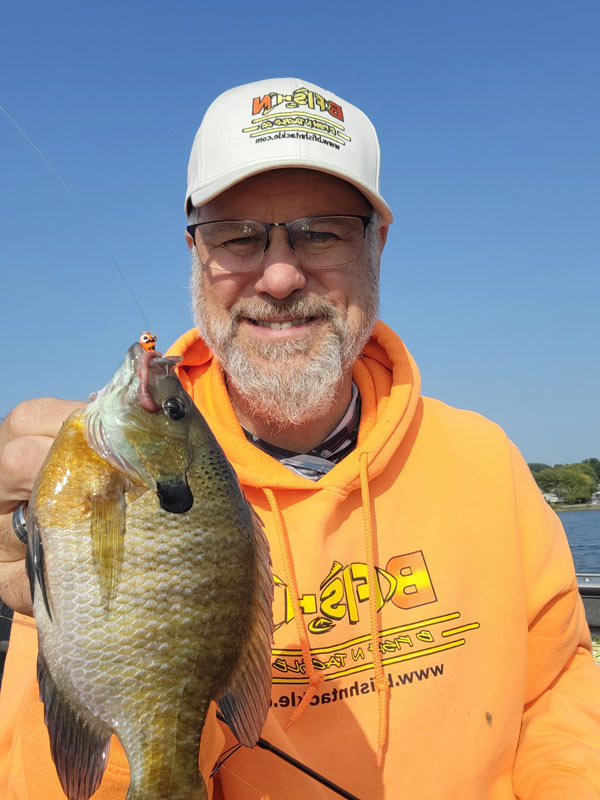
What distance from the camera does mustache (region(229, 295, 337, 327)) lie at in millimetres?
2668

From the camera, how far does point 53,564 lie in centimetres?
146

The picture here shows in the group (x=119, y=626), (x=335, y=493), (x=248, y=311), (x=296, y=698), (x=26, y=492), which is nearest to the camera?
(x=119, y=626)

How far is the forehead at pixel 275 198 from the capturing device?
267cm

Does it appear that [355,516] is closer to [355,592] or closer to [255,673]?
[355,592]

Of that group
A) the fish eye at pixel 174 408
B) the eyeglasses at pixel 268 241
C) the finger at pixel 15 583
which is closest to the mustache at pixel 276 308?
the eyeglasses at pixel 268 241

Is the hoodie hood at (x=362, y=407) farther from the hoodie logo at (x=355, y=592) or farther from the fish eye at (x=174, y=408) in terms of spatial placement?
the fish eye at (x=174, y=408)

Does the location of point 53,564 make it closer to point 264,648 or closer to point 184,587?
point 184,587

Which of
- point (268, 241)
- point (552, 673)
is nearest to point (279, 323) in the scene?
point (268, 241)

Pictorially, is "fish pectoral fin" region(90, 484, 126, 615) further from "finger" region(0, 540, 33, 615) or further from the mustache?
the mustache

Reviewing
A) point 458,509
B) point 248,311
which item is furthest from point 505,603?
point 248,311

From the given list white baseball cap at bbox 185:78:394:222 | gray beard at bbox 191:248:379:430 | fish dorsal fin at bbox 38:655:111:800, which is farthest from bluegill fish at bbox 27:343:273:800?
white baseball cap at bbox 185:78:394:222

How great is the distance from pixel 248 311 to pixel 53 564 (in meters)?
1.49

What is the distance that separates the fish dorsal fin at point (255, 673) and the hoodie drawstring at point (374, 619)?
32.1 inches

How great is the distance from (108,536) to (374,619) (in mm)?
1233
